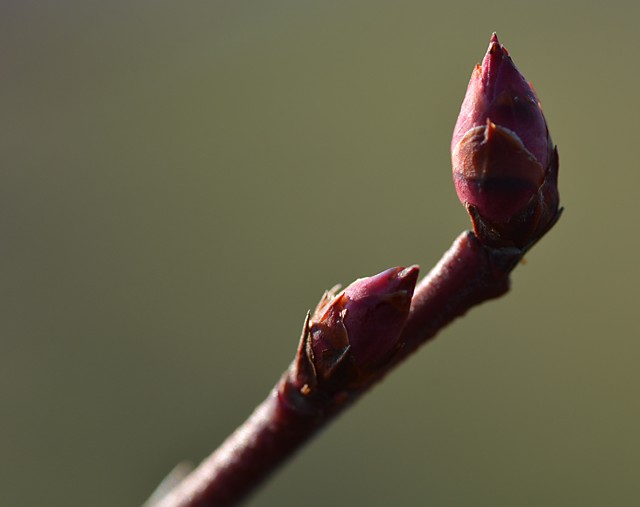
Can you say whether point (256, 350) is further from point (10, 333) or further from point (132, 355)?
point (10, 333)

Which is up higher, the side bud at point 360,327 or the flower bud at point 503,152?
the flower bud at point 503,152

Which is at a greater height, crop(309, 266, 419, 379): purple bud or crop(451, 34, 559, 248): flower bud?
crop(451, 34, 559, 248): flower bud

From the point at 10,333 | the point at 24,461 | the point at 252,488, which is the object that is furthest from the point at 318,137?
the point at 252,488

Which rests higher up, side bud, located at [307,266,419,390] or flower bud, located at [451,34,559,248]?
flower bud, located at [451,34,559,248]

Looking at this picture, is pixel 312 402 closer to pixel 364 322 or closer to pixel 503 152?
pixel 364 322

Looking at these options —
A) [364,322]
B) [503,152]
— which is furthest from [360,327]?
[503,152]
